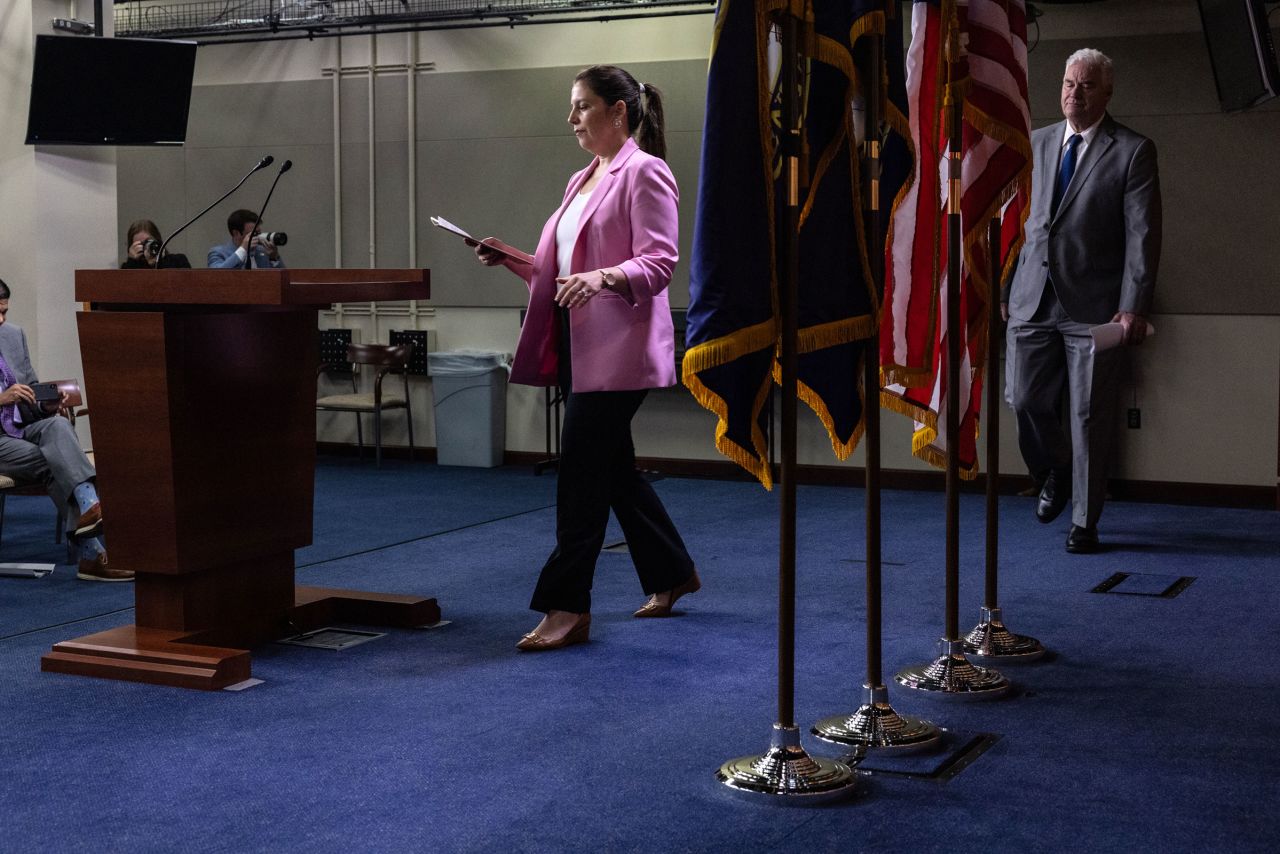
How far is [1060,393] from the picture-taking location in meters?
6.29

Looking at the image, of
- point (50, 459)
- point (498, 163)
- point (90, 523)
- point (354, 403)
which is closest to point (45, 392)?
point (50, 459)

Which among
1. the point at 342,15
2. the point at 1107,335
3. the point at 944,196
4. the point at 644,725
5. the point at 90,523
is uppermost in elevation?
the point at 342,15

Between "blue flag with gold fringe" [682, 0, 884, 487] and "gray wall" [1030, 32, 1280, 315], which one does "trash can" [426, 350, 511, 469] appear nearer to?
"gray wall" [1030, 32, 1280, 315]

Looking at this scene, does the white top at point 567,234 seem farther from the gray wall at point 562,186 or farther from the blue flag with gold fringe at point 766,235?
the gray wall at point 562,186

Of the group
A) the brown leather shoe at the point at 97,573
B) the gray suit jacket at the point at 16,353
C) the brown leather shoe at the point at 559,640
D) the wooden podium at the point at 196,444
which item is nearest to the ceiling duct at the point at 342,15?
the gray suit jacket at the point at 16,353

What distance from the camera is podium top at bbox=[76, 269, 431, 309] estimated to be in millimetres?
3865

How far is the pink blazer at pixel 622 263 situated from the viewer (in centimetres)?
419

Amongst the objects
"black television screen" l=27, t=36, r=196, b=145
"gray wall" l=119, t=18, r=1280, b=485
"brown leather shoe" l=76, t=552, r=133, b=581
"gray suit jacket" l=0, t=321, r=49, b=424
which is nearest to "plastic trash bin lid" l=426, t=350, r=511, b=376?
"gray wall" l=119, t=18, r=1280, b=485

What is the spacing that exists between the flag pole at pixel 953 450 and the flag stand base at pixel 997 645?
12.0 inches

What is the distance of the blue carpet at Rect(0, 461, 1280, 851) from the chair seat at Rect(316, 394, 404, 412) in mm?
3529

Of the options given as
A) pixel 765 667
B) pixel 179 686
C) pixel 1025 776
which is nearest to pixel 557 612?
Answer: pixel 765 667

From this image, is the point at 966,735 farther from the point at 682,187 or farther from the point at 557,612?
the point at 682,187

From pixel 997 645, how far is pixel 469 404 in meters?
5.82

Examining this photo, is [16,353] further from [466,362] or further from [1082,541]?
[1082,541]
